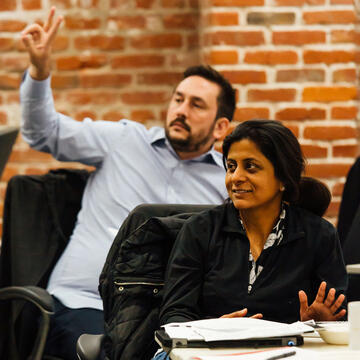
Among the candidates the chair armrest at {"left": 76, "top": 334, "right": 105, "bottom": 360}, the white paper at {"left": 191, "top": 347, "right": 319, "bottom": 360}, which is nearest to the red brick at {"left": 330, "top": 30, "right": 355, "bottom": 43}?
the chair armrest at {"left": 76, "top": 334, "right": 105, "bottom": 360}

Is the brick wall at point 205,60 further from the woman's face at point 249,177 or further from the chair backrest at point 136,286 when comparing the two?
the chair backrest at point 136,286

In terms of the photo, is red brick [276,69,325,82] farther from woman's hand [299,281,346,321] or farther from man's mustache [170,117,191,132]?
woman's hand [299,281,346,321]

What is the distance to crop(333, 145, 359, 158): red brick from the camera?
10.00ft

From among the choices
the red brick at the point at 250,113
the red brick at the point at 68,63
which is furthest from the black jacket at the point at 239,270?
the red brick at the point at 68,63

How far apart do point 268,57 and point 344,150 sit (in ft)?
1.65

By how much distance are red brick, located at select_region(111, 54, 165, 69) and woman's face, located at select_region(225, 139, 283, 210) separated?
150cm

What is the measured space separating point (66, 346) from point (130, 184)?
67 centimetres

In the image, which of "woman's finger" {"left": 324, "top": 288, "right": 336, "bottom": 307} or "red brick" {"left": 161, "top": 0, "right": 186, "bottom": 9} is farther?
"red brick" {"left": 161, "top": 0, "right": 186, "bottom": 9}

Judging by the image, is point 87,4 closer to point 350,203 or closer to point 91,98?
point 91,98

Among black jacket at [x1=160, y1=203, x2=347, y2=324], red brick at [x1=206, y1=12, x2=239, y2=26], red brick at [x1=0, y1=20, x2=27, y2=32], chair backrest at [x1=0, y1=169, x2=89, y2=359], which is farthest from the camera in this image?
red brick at [x1=0, y1=20, x2=27, y2=32]

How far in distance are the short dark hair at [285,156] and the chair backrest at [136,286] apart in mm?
280

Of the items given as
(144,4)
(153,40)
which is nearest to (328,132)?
(153,40)

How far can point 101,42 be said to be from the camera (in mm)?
3250

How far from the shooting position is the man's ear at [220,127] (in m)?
2.89
